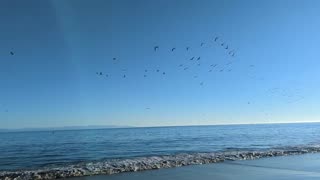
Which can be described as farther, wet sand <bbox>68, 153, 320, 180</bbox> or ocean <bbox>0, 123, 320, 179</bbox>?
ocean <bbox>0, 123, 320, 179</bbox>

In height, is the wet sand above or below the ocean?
below

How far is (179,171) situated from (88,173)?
449 cm

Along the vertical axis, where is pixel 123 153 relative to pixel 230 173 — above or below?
above

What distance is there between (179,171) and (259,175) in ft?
13.6

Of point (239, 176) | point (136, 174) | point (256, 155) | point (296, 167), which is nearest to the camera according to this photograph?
point (239, 176)

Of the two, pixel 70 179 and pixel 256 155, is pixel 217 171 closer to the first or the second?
pixel 70 179

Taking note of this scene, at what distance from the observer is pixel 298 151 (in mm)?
31859

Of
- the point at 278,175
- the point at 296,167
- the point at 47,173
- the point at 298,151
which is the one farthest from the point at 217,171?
the point at 298,151

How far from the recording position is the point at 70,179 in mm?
18469

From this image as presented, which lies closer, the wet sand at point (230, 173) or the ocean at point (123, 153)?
the wet sand at point (230, 173)

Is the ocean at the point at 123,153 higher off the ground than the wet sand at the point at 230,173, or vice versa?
the ocean at the point at 123,153

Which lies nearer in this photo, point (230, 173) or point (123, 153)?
point (230, 173)

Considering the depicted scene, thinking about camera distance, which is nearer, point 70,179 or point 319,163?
point 70,179

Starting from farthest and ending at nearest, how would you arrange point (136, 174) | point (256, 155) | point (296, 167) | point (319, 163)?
point (256, 155), point (319, 163), point (296, 167), point (136, 174)
